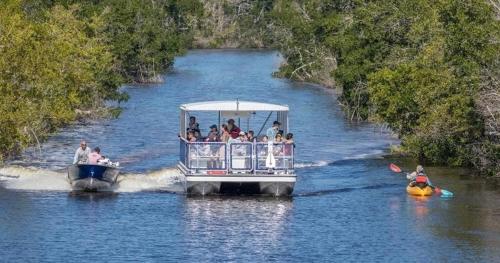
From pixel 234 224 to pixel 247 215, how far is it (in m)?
1.44

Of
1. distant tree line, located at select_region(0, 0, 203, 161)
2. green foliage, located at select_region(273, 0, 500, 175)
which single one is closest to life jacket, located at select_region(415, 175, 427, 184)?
green foliage, located at select_region(273, 0, 500, 175)

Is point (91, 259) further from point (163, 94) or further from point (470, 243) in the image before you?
point (163, 94)

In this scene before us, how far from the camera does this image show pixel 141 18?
94.8 m

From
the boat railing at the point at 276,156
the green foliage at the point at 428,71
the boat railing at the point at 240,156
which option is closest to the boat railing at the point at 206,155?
the boat railing at the point at 240,156

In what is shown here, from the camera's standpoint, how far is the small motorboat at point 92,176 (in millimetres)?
42781

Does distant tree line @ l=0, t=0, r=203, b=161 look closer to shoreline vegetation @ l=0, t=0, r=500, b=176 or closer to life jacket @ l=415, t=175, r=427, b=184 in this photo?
shoreline vegetation @ l=0, t=0, r=500, b=176

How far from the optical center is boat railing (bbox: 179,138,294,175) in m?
41.2

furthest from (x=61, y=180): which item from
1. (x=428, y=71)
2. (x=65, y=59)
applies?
(x=428, y=71)

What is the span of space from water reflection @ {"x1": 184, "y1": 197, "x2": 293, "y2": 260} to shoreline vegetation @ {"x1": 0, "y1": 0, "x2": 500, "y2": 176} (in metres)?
8.44

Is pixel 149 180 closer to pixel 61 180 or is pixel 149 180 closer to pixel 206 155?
pixel 61 180

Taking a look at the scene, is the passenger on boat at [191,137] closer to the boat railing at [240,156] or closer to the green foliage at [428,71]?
the boat railing at [240,156]

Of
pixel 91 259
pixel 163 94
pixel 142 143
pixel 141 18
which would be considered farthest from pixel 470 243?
pixel 141 18

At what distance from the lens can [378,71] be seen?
2153 inches

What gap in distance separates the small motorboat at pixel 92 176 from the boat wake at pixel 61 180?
28.1 inches
